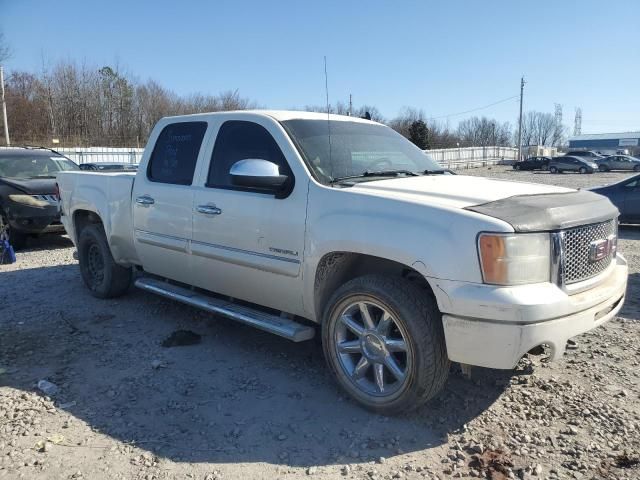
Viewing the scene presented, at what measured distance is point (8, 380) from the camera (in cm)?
399

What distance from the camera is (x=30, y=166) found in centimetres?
1016

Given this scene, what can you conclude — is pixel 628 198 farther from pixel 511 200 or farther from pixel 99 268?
pixel 99 268

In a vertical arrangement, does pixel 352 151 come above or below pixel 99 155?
above

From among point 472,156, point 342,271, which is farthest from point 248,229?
point 472,156

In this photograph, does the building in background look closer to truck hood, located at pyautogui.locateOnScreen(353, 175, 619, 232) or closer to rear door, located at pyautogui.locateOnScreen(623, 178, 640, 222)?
rear door, located at pyautogui.locateOnScreen(623, 178, 640, 222)

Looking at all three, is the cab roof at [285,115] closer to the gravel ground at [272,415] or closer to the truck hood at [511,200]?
the truck hood at [511,200]

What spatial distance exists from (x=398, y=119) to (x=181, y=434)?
244 feet

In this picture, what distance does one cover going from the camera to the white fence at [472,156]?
56.4 m

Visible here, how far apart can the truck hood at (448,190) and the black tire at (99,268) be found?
3.50m

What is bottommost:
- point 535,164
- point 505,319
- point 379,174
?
point 535,164

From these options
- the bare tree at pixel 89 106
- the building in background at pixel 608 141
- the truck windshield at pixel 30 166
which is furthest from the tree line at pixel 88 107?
the building in background at pixel 608 141

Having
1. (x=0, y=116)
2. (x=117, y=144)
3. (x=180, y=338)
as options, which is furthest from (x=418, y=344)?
(x=0, y=116)

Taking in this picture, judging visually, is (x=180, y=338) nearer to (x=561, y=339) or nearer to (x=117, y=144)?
(x=561, y=339)

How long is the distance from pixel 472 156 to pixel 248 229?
62.9 meters
